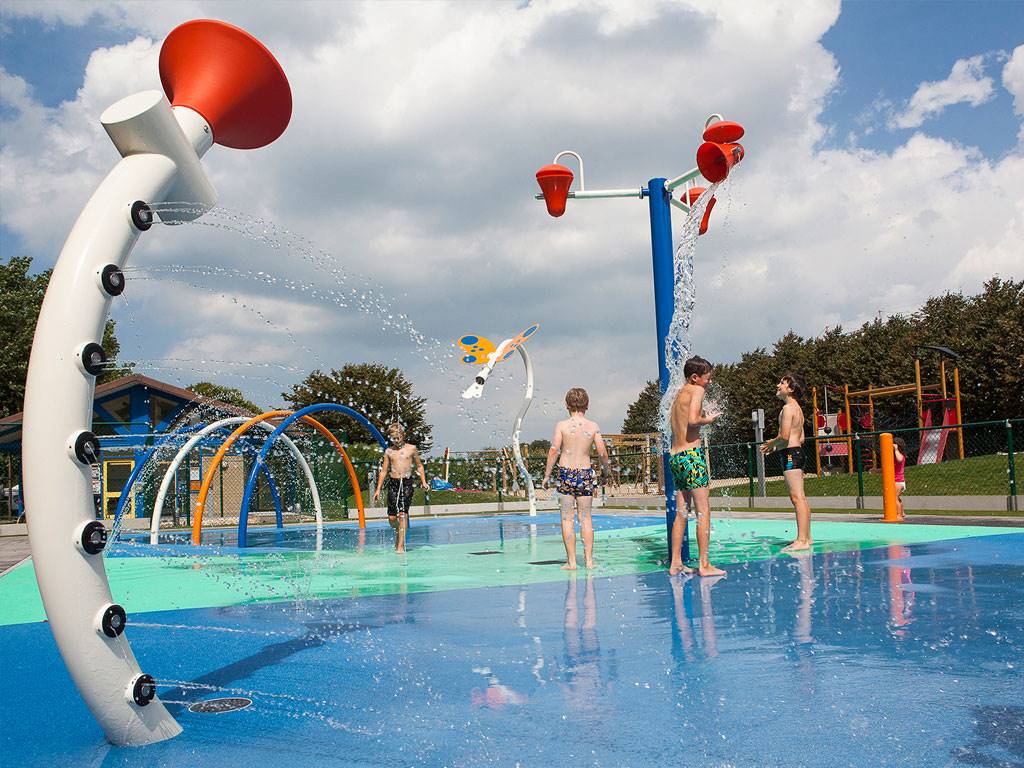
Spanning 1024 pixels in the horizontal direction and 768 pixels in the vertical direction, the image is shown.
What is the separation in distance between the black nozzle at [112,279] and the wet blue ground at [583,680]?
5.71 ft

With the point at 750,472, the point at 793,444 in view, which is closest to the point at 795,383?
the point at 793,444

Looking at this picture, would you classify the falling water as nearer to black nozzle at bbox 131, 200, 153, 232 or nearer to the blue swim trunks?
the blue swim trunks

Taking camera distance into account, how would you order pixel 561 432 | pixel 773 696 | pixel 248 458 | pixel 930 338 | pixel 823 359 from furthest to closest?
1. pixel 823 359
2. pixel 930 338
3. pixel 248 458
4. pixel 561 432
5. pixel 773 696

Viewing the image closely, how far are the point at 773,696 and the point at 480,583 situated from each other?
4.38 m

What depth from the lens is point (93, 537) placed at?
3072 millimetres

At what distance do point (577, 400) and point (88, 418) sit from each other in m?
5.58

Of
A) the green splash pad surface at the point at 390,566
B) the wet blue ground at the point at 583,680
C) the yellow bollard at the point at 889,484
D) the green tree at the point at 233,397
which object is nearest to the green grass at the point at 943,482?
the yellow bollard at the point at 889,484

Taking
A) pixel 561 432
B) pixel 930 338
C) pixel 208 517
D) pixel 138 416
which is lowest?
pixel 208 517

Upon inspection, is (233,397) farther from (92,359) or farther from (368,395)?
(92,359)

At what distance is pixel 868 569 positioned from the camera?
737 centimetres

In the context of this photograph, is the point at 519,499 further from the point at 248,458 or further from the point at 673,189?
the point at 673,189

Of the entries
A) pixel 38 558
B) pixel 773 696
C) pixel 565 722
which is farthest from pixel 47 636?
pixel 773 696

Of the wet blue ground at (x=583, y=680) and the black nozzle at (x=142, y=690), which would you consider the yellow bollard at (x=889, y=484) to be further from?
the black nozzle at (x=142, y=690)

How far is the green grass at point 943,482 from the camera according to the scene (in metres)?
17.4
